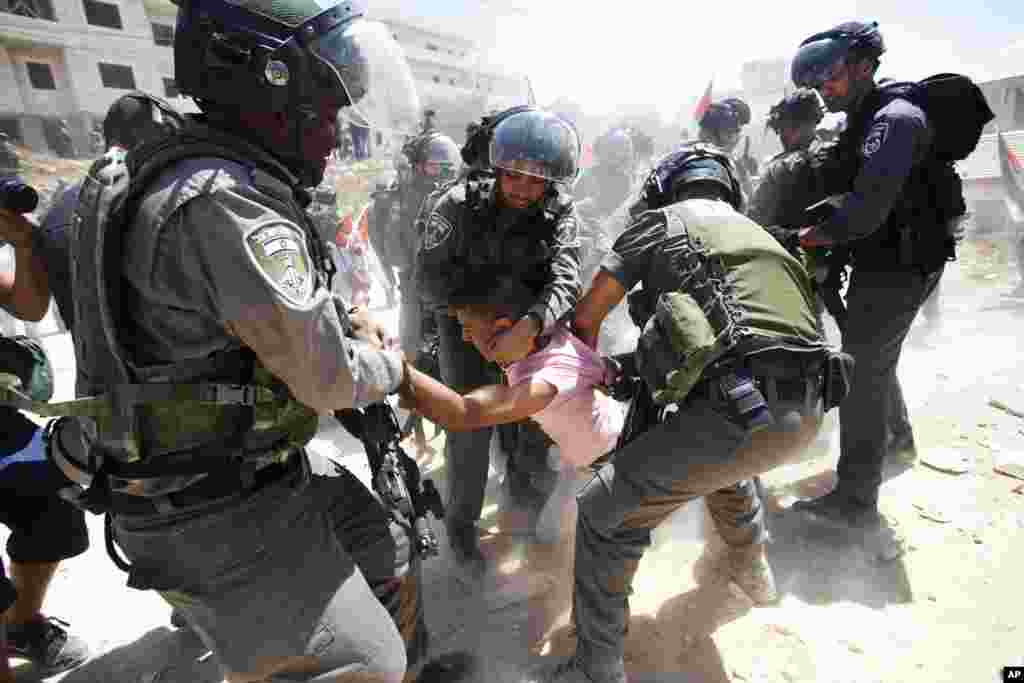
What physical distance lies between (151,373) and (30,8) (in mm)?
25513

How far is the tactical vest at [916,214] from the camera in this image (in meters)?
2.80

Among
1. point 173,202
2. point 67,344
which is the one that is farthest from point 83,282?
point 67,344

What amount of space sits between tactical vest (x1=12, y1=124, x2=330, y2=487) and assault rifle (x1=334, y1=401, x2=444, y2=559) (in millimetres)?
387

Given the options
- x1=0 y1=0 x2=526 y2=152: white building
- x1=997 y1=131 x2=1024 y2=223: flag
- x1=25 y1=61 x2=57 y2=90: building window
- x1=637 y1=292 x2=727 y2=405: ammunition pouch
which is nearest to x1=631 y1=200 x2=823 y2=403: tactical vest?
x1=637 y1=292 x2=727 y2=405: ammunition pouch

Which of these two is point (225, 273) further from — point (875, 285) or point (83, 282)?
point (875, 285)

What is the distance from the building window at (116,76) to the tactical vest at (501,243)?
78.2ft

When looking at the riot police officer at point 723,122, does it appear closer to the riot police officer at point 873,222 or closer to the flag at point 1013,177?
the riot police officer at point 873,222

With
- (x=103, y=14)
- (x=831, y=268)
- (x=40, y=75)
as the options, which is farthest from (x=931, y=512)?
(x=103, y=14)

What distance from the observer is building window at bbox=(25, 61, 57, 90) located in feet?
63.6

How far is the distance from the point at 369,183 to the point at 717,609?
20.6 m

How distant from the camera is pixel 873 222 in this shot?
106 inches

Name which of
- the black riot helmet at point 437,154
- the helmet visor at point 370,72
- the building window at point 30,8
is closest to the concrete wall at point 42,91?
the building window at point 30,8

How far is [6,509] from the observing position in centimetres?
229

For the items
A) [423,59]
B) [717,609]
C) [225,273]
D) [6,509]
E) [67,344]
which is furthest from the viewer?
[423,59]
